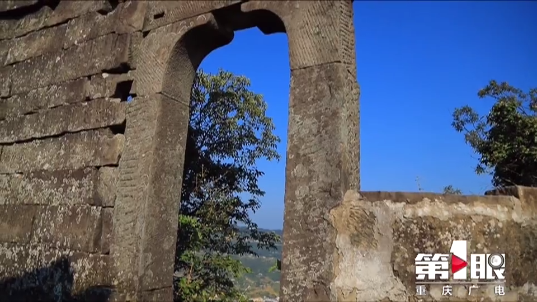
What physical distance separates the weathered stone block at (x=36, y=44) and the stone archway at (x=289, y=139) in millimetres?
1501

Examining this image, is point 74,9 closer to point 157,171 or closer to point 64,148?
point 64,148

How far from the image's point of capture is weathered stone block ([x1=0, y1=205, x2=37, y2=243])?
14.1ft

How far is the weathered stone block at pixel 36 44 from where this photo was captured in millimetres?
4855

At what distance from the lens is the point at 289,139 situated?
9.81ft

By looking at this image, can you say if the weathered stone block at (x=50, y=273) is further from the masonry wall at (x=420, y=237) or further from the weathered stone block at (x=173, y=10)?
the weathered stone block at (x=173, y=10)

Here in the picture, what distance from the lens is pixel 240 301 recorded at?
19.8ft

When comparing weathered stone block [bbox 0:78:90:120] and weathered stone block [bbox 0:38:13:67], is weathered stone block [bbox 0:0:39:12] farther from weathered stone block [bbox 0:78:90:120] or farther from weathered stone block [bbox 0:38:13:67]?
weathered stone block [bbox 0:78:90:120]

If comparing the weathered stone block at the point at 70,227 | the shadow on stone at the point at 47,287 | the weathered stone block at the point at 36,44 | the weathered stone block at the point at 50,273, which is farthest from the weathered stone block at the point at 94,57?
the shadow on stone at the point at 47,287

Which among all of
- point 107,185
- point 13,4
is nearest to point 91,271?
point 107,185

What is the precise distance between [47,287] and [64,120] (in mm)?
1793

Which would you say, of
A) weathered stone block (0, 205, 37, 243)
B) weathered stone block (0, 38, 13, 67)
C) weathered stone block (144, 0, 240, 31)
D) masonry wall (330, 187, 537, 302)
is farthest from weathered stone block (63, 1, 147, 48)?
masonry wall (330, 187, 537, 302)

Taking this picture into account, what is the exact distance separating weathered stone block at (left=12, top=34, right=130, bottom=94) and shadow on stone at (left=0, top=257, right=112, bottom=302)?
6.89 ft

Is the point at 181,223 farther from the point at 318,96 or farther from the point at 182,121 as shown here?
the point at 318,96

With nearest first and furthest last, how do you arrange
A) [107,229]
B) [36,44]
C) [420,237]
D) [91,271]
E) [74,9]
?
[420,237] → [91,271] → [107,229] → [74,9] → [36,44]
